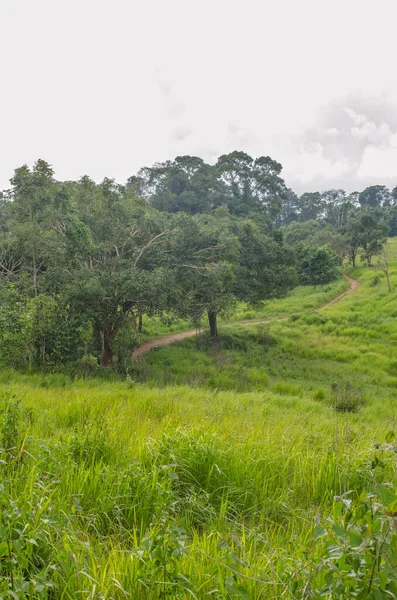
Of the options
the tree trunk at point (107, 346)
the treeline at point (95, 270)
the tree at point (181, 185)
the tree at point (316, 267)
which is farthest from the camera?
the tree at point (181, 185)

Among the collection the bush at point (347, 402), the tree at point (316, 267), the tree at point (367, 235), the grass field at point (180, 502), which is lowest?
the bush at point (347, 402)

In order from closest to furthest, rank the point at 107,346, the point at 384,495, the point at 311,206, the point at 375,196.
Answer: the point at 384,495
the point at 107,346
the point at 311,206
the point at 375,196

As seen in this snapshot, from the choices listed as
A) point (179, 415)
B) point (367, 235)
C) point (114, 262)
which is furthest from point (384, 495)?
point (367, 235)

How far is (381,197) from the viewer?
103312 millimetres

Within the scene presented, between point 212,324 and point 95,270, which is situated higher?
point 95,270

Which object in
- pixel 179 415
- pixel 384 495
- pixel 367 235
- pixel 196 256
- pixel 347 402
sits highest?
pixel 367 235

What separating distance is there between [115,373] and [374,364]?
38.3 ft

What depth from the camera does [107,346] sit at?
13273 mm

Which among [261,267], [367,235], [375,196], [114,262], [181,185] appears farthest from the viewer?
[375,196]

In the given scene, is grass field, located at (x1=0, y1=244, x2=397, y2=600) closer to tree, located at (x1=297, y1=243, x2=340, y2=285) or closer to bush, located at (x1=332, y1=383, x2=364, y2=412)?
bush, located at (x1=332, y1=383, x2=364, y2=412)

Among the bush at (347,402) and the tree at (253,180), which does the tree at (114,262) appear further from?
the tree at (253,180)

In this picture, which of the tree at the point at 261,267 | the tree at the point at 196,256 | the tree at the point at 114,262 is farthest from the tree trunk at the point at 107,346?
the tree at the point at 261,267

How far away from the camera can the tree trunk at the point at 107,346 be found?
1312 cm

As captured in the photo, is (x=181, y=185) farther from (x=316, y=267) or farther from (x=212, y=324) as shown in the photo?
(x=212, y=324)
